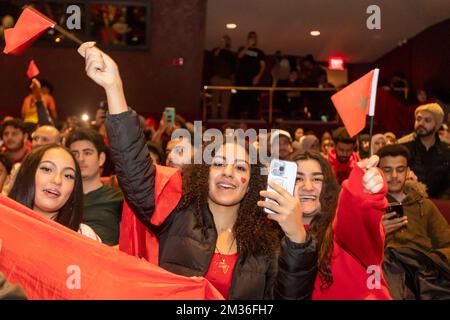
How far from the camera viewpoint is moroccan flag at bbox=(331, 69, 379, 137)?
248 cm

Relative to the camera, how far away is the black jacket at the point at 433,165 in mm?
4832

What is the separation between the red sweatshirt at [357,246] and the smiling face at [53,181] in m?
1.11

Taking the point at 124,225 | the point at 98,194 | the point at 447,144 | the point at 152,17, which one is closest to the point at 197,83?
the point at 152,17

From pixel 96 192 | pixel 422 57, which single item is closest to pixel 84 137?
pixel 96 192

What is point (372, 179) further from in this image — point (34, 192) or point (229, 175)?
point (34, 192)

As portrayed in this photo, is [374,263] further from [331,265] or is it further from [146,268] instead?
[146,268]

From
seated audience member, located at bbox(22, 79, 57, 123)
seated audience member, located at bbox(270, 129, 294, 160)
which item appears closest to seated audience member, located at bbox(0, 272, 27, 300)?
seated audience member, located at bbox(270, 129, 294, 160)

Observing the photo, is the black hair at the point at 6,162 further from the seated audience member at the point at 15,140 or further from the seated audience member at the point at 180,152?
the seated audience member at the point at 180,152

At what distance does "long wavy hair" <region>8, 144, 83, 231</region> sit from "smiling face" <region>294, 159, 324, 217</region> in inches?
36.7

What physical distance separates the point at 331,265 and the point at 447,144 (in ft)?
10.1

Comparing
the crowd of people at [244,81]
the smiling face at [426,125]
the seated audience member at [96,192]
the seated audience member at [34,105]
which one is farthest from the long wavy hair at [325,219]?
the crowd of people at [244,81]

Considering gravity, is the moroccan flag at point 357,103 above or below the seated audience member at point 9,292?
above

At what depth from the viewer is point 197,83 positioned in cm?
1003

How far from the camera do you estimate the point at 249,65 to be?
1127 cm
